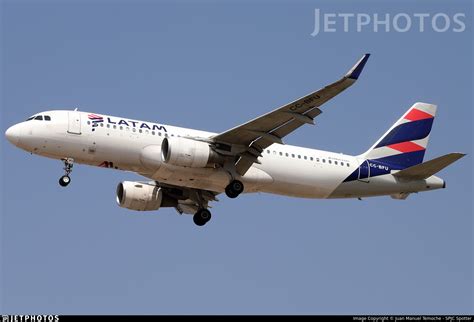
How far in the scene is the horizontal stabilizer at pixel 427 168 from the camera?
146ft

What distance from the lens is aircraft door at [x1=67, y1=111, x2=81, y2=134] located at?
141 ft

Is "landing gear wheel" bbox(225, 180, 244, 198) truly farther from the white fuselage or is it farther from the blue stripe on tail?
the blue stripe on tail

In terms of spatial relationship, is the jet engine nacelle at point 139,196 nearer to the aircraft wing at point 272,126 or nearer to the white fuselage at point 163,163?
the white fuselage at point 163,163

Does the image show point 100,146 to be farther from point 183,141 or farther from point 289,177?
point 289,177

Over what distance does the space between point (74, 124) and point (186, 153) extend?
4766 mm

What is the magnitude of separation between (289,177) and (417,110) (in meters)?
9.30

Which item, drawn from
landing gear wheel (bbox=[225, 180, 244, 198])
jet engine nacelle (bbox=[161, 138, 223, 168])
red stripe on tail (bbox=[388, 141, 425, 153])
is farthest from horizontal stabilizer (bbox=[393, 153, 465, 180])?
jet engine nacelle (bbox=[161, 138, 223, 168])

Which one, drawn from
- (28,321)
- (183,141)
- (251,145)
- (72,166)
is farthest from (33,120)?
(28,321)

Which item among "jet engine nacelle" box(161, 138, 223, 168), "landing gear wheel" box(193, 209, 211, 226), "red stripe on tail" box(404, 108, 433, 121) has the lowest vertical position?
"landing gear wheel" box(193, 209, 211, 226)

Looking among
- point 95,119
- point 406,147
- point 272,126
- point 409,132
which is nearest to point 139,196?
point 95,119

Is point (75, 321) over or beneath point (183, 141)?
beneath

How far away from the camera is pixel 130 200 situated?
157 feet

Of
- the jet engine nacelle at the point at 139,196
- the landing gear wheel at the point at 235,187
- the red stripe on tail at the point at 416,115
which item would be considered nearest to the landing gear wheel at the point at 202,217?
the jet engine nacelle at the point at 139,196

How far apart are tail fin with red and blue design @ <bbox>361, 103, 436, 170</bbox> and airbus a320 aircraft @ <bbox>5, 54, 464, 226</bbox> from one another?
0.42 m
